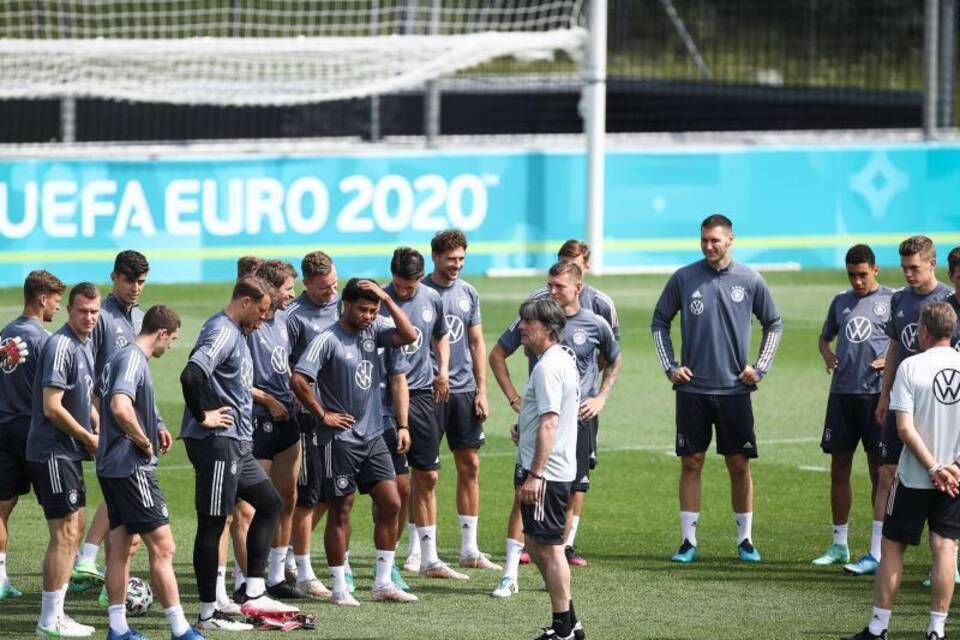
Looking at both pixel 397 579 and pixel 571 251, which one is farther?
pixel 571 251

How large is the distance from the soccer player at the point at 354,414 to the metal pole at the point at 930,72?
19.1 meters

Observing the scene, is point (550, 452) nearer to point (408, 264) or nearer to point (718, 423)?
point (408, 264)

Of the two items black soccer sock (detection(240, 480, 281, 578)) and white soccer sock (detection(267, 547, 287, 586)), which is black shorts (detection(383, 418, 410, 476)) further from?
black soccer sock (detection(240, 480, 281, 578))

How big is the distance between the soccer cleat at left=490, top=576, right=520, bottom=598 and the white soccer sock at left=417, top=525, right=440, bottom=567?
0.68m

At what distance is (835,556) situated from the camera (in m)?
12.3

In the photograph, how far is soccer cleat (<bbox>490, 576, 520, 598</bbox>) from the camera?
11.2 m

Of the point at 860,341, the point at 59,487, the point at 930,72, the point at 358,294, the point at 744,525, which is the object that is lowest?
the point at 744,525

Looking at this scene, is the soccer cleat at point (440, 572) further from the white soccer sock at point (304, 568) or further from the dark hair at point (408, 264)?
the dark hair at point (408, 264)

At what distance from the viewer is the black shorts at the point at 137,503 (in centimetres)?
955

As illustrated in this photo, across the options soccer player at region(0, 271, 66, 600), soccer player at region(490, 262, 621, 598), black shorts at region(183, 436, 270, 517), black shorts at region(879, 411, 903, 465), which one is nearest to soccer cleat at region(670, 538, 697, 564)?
soccer player at region(490, 262, 621, 598)

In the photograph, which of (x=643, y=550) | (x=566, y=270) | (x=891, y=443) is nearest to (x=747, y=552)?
(x=643, y=550)

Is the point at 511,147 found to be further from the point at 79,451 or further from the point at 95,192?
the point at 79,451

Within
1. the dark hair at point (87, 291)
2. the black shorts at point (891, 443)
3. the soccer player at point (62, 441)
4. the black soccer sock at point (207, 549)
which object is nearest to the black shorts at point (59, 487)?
the soccer player at point (62, 441)

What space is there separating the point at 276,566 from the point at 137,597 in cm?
94
